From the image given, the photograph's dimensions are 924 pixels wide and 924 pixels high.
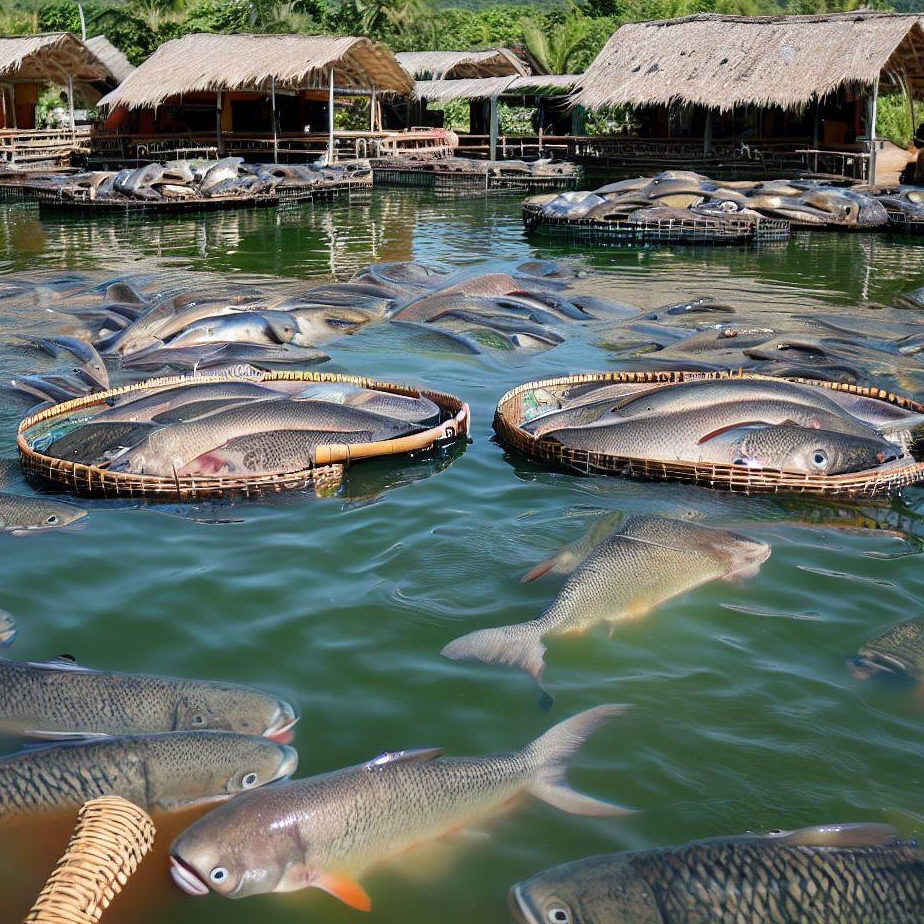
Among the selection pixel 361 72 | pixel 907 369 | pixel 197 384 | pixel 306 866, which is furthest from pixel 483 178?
pixel 306 866

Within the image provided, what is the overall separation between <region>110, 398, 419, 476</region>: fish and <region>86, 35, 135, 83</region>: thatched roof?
1304 inches

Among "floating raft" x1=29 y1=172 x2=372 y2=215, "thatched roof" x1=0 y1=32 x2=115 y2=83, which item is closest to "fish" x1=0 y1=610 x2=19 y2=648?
"floating raft" x1=29 y1=172 x2=372 y2=215

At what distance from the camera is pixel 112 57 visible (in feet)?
124

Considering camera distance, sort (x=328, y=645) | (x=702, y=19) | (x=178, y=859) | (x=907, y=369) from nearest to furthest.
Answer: (x=178, y=859) → (x=328, y=645) → (x=907, y=369) → (x=702, y=19)

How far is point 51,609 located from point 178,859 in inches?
88.0

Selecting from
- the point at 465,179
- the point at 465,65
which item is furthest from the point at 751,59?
the point at 465,65

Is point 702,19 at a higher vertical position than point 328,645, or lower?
higher

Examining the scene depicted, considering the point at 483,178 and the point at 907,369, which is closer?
the point at 907,369

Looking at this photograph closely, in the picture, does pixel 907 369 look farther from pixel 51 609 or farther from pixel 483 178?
pixel 483 178

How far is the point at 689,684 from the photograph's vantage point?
14.8 ft

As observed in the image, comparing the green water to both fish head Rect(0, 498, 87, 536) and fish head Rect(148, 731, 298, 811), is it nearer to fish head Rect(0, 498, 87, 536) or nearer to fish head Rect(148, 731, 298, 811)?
fish head Rect(0, 498, 87, 536)

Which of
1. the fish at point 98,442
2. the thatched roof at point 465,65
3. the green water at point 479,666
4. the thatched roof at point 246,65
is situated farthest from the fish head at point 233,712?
the thatched roof at point 465,65

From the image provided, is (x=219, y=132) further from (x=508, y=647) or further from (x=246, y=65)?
(x=508, y=647)

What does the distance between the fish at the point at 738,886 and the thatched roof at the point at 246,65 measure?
2738 cm
